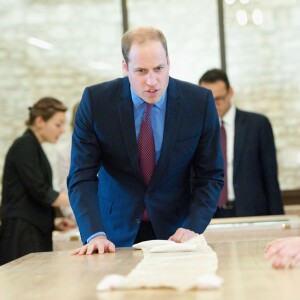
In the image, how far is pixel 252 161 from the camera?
5.75 metres

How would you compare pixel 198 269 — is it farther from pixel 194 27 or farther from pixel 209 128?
pixel 194 27

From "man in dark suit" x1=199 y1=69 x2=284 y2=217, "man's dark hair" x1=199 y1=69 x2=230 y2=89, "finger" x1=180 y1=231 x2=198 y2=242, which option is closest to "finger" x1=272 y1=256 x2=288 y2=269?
"finger" x1=180 y1=231 x2=198 y2=242

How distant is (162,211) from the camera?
3.42 m

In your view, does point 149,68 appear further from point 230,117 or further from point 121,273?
point 230,117

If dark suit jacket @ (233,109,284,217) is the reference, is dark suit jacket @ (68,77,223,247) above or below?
above

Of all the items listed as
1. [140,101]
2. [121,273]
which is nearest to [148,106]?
[140,101]

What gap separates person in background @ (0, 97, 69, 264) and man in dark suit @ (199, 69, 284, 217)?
1.12 metres

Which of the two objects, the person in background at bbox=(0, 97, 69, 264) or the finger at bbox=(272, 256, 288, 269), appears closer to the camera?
the finger at bbox=(272, 256, 288, 269)

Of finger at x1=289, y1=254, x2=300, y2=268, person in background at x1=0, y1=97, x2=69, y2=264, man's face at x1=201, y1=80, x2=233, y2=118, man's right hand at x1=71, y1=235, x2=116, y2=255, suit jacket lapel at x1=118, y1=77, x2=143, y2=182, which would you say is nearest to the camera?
finger at x1=289, y1=254, x2=300, y2=268

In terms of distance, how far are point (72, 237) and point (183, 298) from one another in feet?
11.0

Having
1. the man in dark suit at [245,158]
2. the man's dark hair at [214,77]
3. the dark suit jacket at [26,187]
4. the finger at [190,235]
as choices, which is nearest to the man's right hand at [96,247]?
the finger at [190,235]

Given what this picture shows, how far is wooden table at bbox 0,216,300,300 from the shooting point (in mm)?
2039

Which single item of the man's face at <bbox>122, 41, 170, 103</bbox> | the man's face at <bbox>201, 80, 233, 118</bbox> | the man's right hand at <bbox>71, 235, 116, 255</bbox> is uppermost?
the man's face at <bbox>122, 41, 170, 103</bbox>

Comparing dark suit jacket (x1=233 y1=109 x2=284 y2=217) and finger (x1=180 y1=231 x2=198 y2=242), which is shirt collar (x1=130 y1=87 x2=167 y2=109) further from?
dark suit jacket (x1=233 y1=109 x2=284 y2=217)
